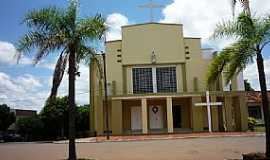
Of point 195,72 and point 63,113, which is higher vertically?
point 195,72

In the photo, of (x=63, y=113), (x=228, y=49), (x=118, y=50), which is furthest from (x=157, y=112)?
(x=228, y=49)

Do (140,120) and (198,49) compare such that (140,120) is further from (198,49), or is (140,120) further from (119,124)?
(198,49)

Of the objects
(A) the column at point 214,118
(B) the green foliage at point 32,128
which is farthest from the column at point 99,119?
(A) the column at point 214,118

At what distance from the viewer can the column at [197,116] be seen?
44.4 m

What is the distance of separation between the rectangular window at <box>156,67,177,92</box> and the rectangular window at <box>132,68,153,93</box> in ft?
3.43

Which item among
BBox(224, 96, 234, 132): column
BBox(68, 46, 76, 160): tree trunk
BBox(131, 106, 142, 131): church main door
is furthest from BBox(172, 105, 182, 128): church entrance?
BBox(68, 46, 76, 160): tree trunk

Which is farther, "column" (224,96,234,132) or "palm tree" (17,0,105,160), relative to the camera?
"column" (224,96,234,132)

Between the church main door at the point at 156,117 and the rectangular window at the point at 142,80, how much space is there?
7.56ft

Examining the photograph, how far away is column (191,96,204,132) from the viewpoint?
4444cm

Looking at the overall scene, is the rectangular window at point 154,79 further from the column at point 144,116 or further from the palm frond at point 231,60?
the palm frond at point 231,60

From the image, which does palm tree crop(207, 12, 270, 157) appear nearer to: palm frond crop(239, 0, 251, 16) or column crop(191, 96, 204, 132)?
palm frond crop(239, 0, 251, 16)

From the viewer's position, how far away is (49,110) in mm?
51750

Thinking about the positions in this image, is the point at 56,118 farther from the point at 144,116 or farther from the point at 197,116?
the point at 197,116

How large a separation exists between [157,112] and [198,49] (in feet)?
30.2
